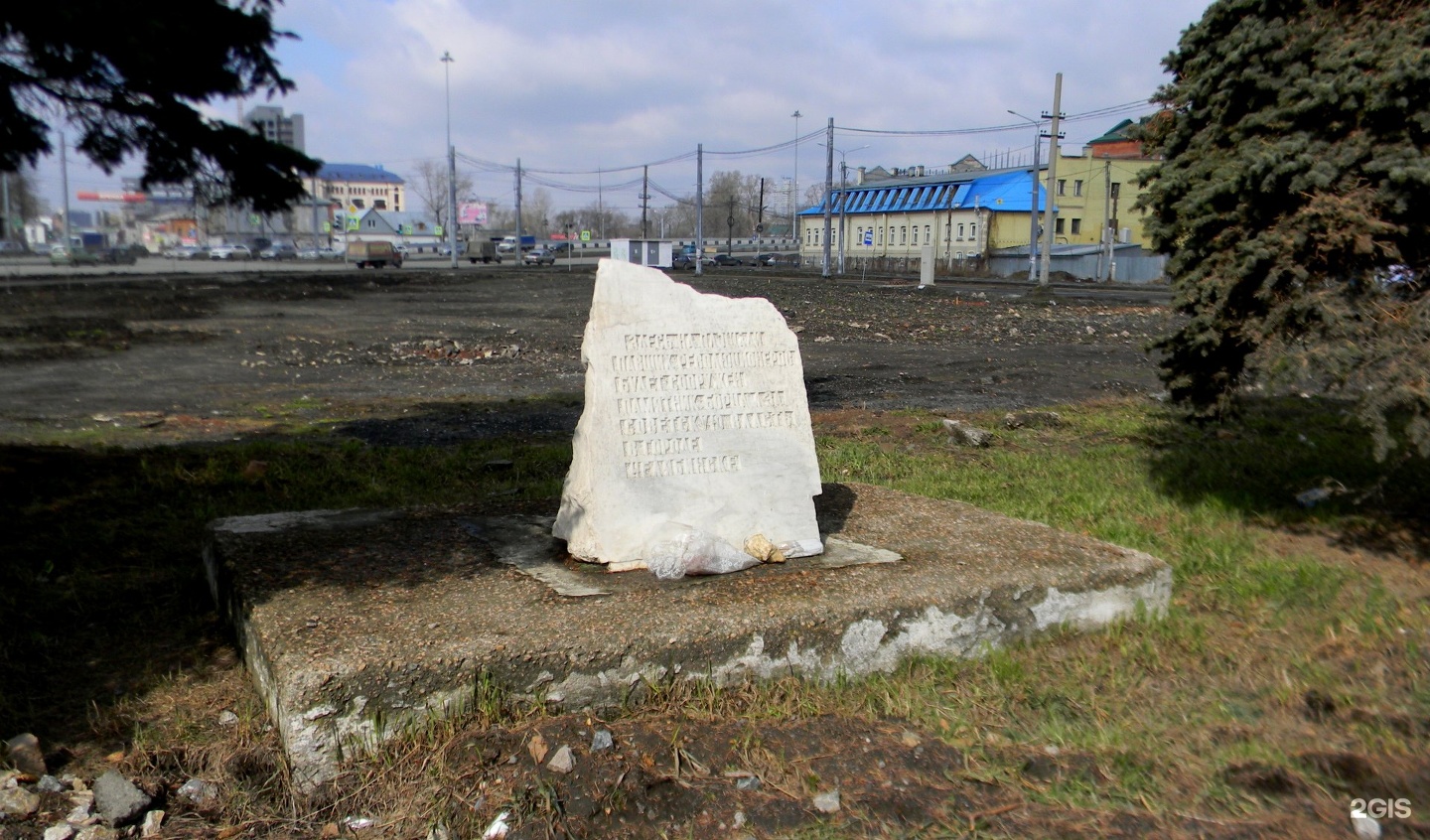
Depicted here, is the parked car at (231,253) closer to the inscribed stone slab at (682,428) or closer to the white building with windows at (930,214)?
the white building with windows at (930,214)

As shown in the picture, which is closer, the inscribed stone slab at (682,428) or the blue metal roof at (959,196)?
the inscribed stone slab at (682,428)

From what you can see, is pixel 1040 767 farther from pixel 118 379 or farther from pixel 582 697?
pixel 118 379

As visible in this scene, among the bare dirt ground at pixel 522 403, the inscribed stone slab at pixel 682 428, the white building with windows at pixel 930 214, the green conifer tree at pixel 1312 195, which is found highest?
the white building with windows at pixel 930 214

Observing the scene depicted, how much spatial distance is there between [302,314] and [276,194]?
2099cm

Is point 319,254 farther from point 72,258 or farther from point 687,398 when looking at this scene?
point 687,398

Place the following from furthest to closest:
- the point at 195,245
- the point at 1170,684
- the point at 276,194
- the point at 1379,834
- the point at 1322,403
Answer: the point at 195,245 → the point at 1322,403 → the point at 276,194 → the point at 1170,684 → the point at 1379,834

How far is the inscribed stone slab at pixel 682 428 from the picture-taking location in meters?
4.86

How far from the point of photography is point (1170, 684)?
13.8ft

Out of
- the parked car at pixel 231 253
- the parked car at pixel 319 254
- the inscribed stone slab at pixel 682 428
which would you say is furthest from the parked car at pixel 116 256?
the inscribed stone slab at pixel 682 428

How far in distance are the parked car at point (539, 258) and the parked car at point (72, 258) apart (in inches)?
896

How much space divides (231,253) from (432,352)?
6606cm

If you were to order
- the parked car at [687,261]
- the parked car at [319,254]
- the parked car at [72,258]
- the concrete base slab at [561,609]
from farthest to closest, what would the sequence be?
the parked car at [319,254]
the parked car at [687,261]
the parked car at [72,258]
the concrete base slab at [561,609]

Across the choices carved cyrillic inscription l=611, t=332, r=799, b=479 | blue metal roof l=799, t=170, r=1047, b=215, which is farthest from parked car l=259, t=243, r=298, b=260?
carved cyrillic inscription l=611, t=332, r=799, b=479

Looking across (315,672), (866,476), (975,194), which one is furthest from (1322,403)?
(975,194)
